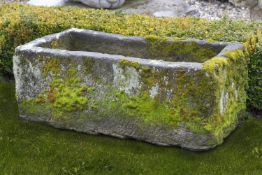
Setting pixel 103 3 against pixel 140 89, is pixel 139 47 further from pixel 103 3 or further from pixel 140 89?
pixel 103 3

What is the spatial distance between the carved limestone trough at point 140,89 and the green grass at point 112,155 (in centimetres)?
14

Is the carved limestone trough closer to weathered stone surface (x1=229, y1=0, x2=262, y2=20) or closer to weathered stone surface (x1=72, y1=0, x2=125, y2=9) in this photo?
A: weathered stone surface (x1=72, y1=0, x2=125, y2=9)

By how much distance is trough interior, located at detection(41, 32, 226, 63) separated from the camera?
781 centimetres

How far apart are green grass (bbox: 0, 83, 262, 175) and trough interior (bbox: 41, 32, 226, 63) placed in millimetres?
1260

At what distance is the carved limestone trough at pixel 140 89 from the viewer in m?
6.71

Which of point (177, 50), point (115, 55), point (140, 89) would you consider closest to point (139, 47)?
point (177, 50)

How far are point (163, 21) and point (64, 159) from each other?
3.54 metres

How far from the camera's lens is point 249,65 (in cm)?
784

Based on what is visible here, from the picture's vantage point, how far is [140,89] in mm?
7008

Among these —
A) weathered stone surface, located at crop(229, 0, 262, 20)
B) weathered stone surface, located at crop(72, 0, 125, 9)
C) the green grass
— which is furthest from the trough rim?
weathered stone surface, located at crop(229, 0, 262, 20)

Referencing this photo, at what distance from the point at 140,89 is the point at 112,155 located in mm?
970

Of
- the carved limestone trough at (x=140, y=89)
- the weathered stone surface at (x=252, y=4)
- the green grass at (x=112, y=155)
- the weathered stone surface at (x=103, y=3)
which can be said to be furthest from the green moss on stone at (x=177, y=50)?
the weathered stone surface at (x=252, y=4)

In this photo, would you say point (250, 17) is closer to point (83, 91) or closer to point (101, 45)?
point (101, 45)

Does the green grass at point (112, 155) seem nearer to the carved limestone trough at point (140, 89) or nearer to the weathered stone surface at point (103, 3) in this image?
the carved limestone trough at point (140, 89)
